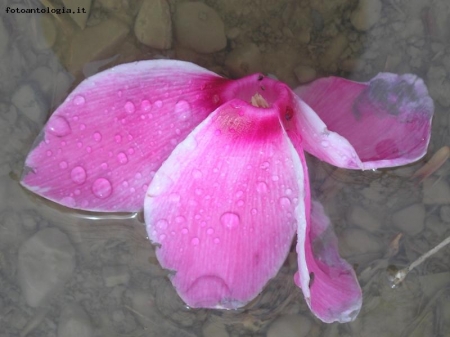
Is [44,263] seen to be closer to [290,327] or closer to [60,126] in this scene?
[60,126]

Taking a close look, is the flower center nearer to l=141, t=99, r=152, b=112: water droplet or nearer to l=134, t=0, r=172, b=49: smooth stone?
l=141, t=99, r=152, b=112: water droplet

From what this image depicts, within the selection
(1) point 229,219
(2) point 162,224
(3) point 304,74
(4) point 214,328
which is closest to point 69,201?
(2) point 162,224

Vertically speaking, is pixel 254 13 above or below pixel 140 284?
above

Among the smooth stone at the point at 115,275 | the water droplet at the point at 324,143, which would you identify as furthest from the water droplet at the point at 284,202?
the smooth stone at the point at 115,275

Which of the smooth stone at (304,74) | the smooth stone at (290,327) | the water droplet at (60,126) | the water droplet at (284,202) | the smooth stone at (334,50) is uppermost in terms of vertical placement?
the smooth stone at (334,50)

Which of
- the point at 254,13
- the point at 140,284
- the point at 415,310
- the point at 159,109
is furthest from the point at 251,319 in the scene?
the point at 254,13

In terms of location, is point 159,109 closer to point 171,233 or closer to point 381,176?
point 171,233

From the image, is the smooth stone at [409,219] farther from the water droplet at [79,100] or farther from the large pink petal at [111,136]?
the water droplet at [79,100]
